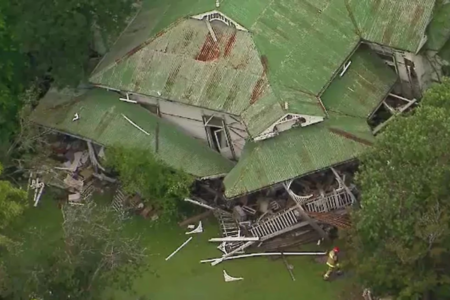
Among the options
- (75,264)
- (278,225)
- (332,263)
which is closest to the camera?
(75,264)

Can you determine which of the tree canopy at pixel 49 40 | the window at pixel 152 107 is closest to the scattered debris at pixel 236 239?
the window at pixel 152 107

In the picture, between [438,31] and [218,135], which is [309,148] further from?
[438,31]

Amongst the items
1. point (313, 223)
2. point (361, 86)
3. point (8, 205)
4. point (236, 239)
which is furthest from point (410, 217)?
point (8, 205)

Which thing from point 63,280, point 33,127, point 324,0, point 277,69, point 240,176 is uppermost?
point 324,0

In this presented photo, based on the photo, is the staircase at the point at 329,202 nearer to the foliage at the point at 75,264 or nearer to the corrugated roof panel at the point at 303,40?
the corrugated roof panel at the point at 303,40

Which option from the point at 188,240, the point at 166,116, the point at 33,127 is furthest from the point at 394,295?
the point at 33,127

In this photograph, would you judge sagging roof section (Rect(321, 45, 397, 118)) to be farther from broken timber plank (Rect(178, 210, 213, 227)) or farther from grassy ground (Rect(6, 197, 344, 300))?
broken timber plank (Rect(178, 210, 213, 227))

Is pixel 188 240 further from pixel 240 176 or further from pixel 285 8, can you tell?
pixel 285 8
